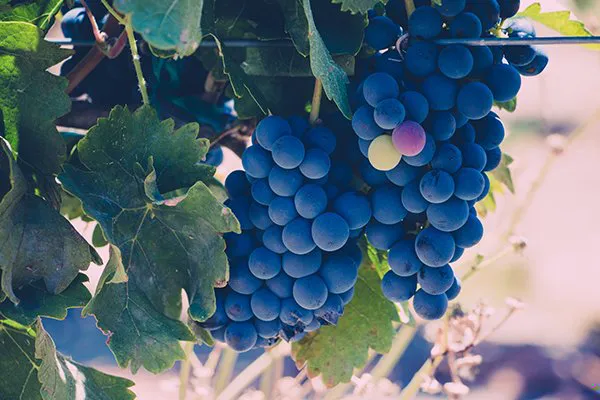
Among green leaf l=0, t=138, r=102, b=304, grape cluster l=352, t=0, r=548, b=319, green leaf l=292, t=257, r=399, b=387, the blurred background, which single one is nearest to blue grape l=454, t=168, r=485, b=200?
grape cluster l=352, t=0, r=548, b=319

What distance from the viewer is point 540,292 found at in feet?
8.18

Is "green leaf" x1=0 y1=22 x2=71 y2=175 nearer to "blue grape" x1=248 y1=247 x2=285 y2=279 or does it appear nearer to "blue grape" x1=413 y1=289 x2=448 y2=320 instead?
"blue grape" x1=248 y1=247 x2=285 y2=279

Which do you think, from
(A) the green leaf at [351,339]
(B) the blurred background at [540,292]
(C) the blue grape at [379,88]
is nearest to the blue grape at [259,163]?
(C) the blue grape at [379,88]

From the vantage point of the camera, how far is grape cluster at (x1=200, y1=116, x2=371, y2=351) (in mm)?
635

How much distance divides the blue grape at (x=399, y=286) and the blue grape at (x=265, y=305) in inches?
3.9

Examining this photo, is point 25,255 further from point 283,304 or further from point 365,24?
point 365,24

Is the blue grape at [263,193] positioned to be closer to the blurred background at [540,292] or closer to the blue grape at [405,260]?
the blue grape at [405,260]

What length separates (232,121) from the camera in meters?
0.89

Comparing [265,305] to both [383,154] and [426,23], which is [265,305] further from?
[426,23]

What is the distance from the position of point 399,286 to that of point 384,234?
5 centimetres

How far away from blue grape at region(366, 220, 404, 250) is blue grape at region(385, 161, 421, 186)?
5cm

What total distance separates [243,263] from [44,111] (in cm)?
22

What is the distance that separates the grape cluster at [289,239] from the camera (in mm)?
635

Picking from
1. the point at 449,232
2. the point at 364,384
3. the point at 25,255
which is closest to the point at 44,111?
the point at 25,255
